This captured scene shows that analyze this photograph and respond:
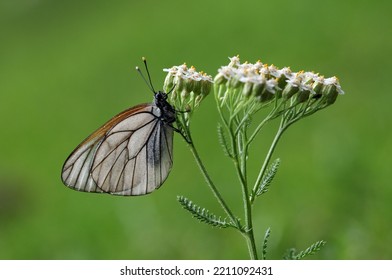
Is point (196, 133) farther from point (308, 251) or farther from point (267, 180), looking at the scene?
point (308, 251)

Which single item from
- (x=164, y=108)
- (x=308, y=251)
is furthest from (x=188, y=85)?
(x=308, y=251)

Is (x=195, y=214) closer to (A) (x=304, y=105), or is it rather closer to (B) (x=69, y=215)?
(A) (x=304, y=105)

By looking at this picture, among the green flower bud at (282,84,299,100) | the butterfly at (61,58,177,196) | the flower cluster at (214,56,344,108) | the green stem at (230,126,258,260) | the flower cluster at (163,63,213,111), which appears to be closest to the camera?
the green stem at (230,126,258,260)

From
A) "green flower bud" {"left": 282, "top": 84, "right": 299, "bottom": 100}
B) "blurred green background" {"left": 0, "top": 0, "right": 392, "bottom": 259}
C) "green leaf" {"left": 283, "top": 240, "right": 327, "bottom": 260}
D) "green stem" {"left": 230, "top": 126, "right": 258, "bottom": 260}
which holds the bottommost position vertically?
"green leaf" {"left": 283, "top": 240, "right": 327, "bottom": 260}

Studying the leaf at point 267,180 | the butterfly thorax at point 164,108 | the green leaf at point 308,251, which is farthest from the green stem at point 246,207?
the butterfly thorax at point 164,108

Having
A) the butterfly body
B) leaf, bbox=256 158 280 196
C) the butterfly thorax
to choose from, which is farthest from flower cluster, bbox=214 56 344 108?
the butterfly body

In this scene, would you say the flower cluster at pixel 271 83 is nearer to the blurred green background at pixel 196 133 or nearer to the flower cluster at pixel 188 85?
the flower cluster at pixel 188 85

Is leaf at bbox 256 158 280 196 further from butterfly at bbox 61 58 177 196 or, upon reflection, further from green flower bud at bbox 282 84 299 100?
butterfly at bbox 61 58 177 196
